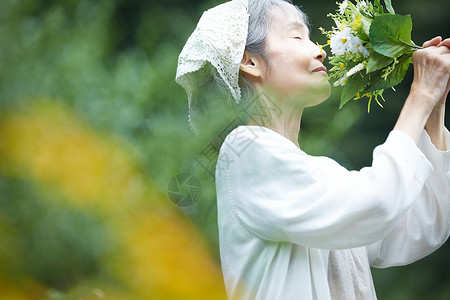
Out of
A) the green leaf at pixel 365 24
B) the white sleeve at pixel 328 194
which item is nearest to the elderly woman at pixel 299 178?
the white sleeve at pixel 328 194

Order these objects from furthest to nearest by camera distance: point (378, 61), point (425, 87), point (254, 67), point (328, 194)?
point (254, 67) < point (378, 61) < point (425, 87) < point (328, 194)

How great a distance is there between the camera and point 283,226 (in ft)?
4.24

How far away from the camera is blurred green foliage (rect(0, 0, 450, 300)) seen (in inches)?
39.2

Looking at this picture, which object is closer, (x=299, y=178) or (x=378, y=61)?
(x=299, y=178)

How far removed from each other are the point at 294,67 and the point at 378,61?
200 mm

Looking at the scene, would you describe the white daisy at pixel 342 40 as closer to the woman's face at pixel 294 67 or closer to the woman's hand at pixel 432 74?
the woman's face at pixel 294 67

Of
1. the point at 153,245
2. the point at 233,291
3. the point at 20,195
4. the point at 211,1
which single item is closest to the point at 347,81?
the point at 233,291

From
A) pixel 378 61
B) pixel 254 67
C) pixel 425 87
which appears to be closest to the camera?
pixel 425 87

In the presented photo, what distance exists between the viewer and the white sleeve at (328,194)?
48.8 inches

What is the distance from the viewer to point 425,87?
136 centimetres

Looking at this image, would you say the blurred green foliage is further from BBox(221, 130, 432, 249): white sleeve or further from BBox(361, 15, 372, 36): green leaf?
BBox(361, 15, 372, 36): green leaf

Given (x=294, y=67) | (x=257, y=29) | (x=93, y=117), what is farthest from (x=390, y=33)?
(x=93, y=117)

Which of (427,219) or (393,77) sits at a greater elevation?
(393,77)

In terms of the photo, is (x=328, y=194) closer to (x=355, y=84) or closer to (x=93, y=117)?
(x=355, y=84)
